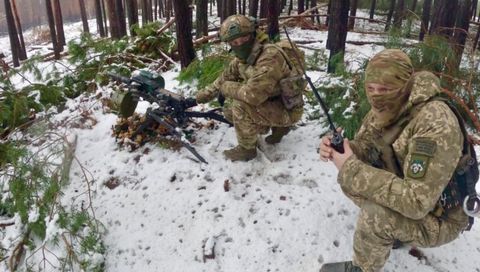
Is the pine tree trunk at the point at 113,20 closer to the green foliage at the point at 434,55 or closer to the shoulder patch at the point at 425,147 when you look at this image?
the green foliage at the point at 434,55

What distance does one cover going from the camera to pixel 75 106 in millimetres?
4871

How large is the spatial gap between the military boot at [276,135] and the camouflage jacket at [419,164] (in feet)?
5.93

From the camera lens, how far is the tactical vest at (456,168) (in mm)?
1917

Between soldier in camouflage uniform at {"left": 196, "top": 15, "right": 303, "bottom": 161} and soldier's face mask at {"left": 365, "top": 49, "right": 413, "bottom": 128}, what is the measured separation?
1415 mm

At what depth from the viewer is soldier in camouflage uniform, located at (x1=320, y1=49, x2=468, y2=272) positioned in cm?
182

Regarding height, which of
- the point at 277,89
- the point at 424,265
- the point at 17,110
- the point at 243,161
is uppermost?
the point at 277,89

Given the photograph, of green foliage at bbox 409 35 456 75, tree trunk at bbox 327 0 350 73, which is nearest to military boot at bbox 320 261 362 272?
green foliage at bbox 409 35 456 75

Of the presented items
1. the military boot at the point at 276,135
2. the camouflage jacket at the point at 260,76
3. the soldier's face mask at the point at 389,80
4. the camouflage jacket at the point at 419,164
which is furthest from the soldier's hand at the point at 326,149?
the military boot at the point at 276,135

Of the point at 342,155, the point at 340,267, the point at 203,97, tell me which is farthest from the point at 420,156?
the point at 203,97

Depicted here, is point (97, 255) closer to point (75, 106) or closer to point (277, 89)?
point (277, 89)

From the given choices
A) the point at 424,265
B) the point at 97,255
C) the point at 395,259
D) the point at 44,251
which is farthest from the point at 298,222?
the point at 44,251

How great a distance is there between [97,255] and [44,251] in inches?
20.1

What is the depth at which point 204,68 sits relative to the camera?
528cm

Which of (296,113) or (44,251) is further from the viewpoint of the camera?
(296,113)
